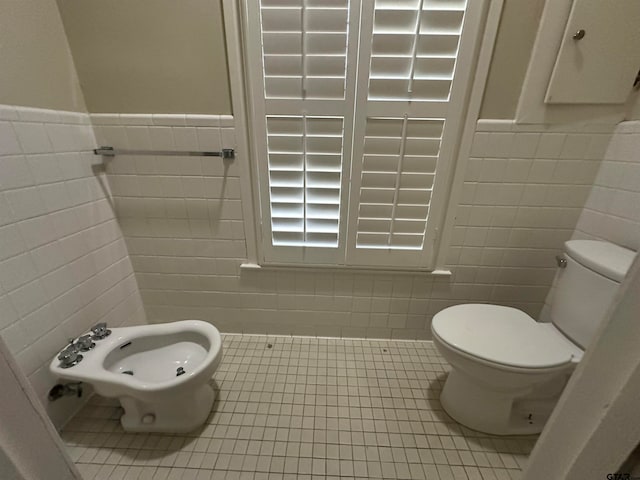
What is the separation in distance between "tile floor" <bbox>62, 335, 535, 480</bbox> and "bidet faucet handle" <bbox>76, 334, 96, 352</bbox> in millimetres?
340

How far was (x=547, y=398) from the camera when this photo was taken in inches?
47.3

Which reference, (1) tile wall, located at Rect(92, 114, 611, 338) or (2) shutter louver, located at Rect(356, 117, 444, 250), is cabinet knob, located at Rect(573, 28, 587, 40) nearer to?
(1) tile wall, located at Rect(92, 114, 611, 338)

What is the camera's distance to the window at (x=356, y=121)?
3.46 feet

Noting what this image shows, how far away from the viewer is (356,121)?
118 cm

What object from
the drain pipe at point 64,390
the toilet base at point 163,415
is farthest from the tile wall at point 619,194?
the drain pipe at point 64,390

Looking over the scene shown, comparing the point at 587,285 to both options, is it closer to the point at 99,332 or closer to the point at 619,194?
the point at 619,194

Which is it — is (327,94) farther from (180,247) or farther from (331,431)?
(331,431)

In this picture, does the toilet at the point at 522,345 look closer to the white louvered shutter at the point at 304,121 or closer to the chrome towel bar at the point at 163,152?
the white louvered shutter at the point at 304,121

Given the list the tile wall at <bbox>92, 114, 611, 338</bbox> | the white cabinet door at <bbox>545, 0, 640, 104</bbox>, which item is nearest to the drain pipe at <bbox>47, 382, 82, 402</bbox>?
the tile wall at <bbox>92, 114, 611, 338</bbox>

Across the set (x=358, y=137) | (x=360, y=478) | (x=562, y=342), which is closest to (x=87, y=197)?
(x=358, y=137)

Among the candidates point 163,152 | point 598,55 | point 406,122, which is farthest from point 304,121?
point 598,55

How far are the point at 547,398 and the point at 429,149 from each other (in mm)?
1180

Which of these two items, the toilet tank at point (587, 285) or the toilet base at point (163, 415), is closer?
the toilet tank at point (587, 285)

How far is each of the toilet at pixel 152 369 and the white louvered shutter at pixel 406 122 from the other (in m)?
0.82
